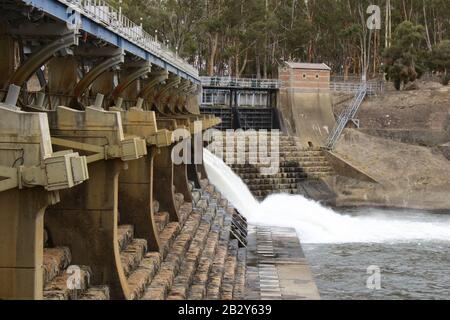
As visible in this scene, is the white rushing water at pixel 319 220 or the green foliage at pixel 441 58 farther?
the green foliage at pixel 441 58

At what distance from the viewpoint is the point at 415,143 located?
41.5 metres

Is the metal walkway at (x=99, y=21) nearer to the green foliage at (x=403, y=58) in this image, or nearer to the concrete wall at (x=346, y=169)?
the concrete wall at (x=346, y=169)

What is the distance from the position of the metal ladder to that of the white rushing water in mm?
7482

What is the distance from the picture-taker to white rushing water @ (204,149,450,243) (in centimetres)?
2800

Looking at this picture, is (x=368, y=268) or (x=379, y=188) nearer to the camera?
(x=368, y=268)

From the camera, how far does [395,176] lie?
128 feet

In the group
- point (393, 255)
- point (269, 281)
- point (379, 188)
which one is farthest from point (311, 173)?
point (269, 281)

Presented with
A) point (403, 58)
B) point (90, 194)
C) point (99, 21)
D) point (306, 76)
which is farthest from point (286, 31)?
point (90, 194)

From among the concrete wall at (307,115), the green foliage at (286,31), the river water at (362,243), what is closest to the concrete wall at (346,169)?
the river water at (362,243)

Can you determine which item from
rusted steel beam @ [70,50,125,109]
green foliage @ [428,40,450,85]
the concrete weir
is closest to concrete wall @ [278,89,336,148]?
green foliage @ [428,40,450,85]

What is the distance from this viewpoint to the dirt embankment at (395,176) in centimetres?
3762

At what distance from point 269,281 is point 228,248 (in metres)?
2.95

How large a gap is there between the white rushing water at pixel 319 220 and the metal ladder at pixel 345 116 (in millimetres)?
7482
